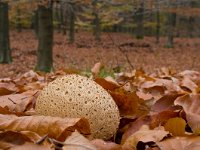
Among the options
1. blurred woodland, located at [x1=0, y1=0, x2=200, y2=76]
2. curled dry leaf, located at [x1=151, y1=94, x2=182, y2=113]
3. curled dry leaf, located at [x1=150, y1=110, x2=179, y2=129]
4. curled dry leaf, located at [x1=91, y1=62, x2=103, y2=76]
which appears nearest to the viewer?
curled dry leaf, located at [x1=150, y1=110, x2=179, y2=129]

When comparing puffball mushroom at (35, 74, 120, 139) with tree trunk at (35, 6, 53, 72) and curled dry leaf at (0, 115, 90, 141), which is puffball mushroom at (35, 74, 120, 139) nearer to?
curled dry leaf at (0, 115, 90, 141)

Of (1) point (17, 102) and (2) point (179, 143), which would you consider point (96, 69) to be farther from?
(2) point (179, 143)

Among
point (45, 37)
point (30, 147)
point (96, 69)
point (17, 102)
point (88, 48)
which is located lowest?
point (88, 48)

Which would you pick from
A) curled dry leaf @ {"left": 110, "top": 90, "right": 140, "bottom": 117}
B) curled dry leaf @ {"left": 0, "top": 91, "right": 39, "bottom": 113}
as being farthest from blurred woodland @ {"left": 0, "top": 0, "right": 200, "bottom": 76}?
curled dry leaf @ {"left": 110, "top": 90, "right": 140, "bottom": 117}

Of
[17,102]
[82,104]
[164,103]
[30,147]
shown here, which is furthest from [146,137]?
[17,102]

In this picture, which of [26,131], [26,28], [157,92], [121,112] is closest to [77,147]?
[26,131]

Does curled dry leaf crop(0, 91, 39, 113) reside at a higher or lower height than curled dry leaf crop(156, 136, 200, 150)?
lower

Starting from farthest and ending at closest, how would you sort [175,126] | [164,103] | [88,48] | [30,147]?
[88,48] → [164,103] → [175,126] → [30,147]
